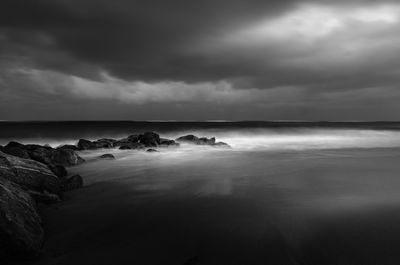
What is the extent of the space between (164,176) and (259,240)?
6162mm

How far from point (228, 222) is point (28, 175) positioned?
195 inches

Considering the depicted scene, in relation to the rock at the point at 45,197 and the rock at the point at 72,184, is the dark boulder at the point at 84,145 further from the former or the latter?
the rock at the point at 45,197

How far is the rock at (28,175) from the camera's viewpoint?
6392mm

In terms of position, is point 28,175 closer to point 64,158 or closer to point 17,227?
point 17,227

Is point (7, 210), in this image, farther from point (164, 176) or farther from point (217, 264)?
point (164, 176)

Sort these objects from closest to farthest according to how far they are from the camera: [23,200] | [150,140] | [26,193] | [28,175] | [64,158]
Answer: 1. [23,200]
2. [26,193]
3. [28,175]
4. [64,158]
5. [150,140]

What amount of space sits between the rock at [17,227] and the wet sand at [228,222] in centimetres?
28

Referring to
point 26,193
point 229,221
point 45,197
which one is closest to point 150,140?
point 45,197

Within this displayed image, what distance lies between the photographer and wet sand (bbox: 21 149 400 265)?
4238 millimetres

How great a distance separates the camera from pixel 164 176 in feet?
34.1

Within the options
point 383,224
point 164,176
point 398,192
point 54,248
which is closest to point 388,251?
point 383,224

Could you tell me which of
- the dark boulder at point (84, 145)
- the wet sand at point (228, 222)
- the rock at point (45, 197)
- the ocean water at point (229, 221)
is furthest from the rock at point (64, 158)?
the dark boulder at point (84, 145)

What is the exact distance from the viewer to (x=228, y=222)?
18.1ft

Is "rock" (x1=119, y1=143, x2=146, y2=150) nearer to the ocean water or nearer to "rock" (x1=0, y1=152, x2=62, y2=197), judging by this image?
the ocean water
